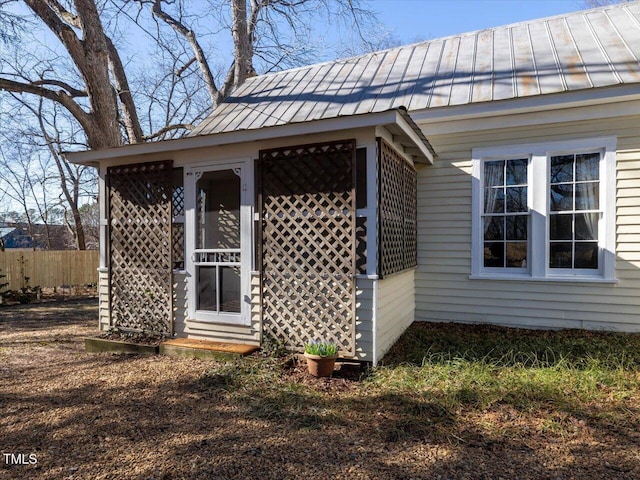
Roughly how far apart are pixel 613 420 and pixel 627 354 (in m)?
1.85

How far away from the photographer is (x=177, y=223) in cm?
540

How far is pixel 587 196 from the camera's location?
5566 mm

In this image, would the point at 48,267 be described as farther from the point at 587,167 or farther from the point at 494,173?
the point at 587,167

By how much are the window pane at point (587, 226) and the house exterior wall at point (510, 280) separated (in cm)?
25

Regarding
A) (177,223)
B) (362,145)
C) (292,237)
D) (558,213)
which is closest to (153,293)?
(177,223)

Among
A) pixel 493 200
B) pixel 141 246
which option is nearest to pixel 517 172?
pixel 493 200

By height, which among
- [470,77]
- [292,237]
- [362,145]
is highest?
[470,77]

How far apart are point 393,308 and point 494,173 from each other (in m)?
2.75

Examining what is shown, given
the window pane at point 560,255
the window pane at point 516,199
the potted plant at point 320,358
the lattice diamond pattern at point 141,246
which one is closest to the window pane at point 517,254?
the window pane at point 560,255

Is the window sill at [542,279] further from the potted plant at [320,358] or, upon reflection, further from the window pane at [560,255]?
the potted plant at [320,358]

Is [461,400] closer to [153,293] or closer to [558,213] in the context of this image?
[558,213]

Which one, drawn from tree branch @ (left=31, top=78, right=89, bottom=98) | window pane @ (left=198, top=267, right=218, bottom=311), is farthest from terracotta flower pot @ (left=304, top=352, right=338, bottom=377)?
tree branch @ (left=31, top=78, right=89, bottom=98)

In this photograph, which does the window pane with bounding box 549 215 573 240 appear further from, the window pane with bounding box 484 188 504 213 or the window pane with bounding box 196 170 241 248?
the window pane with bounding box 196 170 241 248

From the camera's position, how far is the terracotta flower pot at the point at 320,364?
4.12 meters
